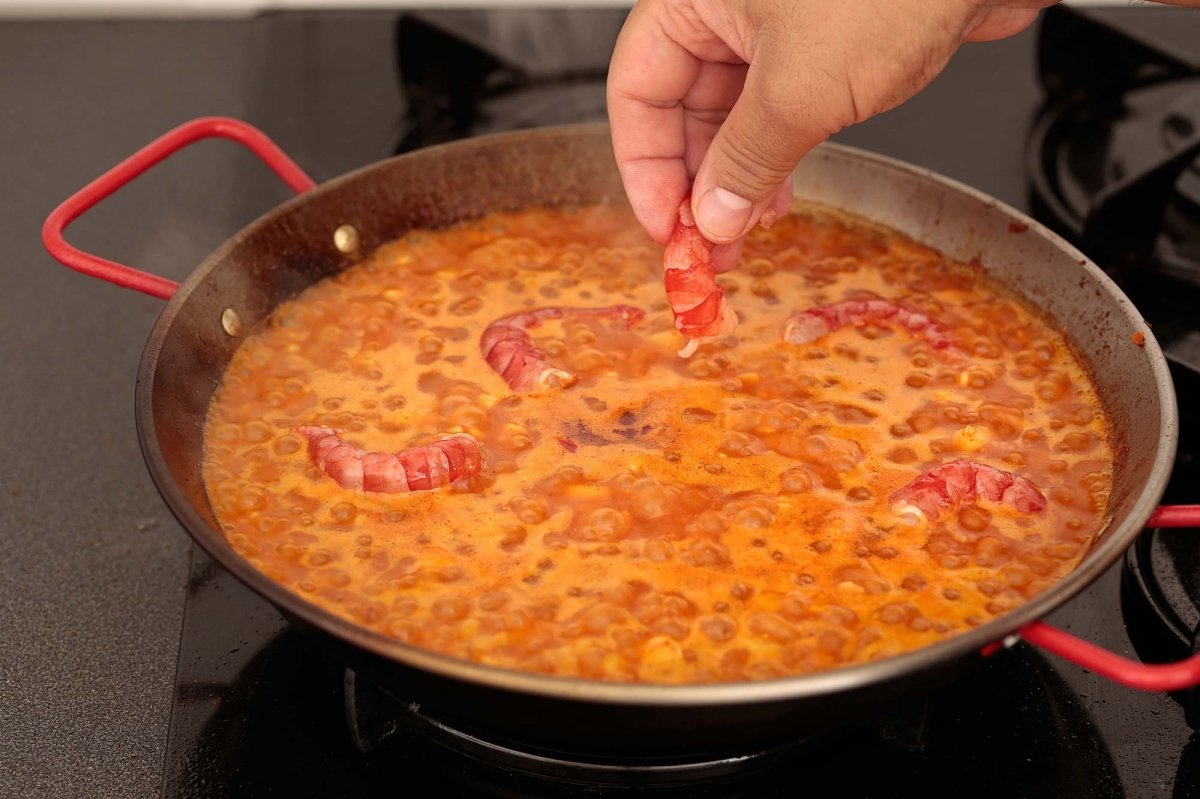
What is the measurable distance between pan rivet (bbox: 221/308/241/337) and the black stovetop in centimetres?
31

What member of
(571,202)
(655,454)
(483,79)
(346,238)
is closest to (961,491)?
(655,454)

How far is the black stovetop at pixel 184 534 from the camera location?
1.45 metres

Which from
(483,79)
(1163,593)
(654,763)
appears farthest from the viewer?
(483,79)

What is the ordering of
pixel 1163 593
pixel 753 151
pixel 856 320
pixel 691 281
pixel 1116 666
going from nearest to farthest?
pixel 1116 666
pixel 753 151
pixel 1163 593
pixel 691 281
pixel 856 320

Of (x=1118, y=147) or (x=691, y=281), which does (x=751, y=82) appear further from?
(x=1118, y=147)

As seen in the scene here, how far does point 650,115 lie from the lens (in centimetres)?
182

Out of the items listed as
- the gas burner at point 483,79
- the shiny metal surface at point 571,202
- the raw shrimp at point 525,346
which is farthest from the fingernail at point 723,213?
the gas burner at point 483,79

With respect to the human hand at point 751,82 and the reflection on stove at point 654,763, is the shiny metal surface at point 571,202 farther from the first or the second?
the human hand at point 751,82

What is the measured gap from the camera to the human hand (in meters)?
1.36

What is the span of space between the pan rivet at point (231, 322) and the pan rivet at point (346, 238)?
261mm

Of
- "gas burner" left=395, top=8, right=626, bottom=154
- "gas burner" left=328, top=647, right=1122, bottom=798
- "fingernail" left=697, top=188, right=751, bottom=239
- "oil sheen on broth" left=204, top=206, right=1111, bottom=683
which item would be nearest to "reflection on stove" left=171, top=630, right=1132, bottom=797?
"gas burner" left=328, top=647, right=1122, bottom=798

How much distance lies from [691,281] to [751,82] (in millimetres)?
379

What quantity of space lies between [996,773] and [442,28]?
1989mm

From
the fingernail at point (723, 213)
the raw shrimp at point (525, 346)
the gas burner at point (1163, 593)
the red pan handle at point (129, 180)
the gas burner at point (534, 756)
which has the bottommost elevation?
the gas burner at point (1163, 593)
